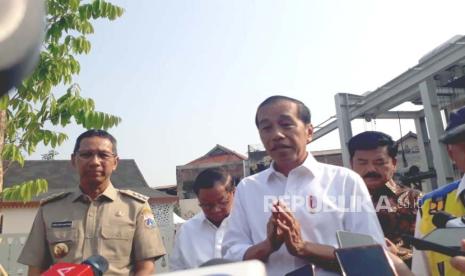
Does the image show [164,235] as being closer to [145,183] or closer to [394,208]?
[394,208]

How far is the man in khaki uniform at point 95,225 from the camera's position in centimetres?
254

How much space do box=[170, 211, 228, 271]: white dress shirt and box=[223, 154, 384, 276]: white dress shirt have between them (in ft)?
3.23

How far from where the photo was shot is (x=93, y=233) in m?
2.58

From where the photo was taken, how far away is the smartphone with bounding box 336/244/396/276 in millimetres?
982

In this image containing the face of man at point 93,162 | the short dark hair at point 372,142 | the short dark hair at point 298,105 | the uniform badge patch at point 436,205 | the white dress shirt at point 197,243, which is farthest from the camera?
the white dress shirt at point 197,243

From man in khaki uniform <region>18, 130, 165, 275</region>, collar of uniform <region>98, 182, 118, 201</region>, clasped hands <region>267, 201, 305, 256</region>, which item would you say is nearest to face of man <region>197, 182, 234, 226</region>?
man in khaki uniform <region>18, 130, 165, 275</region>

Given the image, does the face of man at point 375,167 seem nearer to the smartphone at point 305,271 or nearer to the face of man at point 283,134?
the face of man at point 283,134

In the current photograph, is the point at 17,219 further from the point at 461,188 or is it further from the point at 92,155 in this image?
the point at 461,188

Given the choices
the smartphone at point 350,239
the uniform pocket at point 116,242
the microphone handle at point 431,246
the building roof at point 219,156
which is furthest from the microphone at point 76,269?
the building roof at point 219,156

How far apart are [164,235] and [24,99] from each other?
6035 millimetres

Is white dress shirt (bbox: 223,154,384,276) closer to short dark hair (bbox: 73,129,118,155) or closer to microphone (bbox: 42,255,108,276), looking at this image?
microphone (bbox: 42,255,108,276)

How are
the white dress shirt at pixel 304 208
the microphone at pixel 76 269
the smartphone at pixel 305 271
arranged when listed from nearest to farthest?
1. the microphone at pixel 76 269
2. the smartphone at pixel 305 271
3. the white dress shirt at pixel 304 208

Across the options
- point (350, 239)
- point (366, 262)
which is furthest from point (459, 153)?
point (366, 262)

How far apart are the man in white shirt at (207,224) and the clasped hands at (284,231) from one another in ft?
4.37
